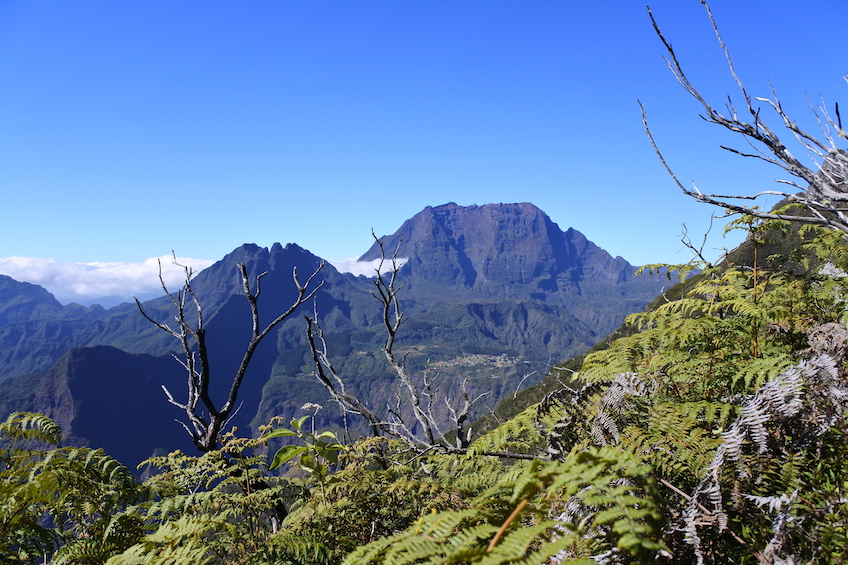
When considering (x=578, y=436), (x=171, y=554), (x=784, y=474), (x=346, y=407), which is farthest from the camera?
(x=346, y=407)

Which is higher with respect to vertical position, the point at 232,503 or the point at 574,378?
the point at 574,378

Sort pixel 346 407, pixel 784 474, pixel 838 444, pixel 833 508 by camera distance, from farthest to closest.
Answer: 1. pixel 346 407
2. pixel 838 444
3. pixel 784 474
4. pixel 833 508

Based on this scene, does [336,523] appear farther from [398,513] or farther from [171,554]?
[171,554]

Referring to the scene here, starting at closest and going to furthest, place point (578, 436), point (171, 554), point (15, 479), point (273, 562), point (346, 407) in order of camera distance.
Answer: point (171, 554) < point (273, 562) < point (578, 436) < point (15, 479) < point (346, 407)

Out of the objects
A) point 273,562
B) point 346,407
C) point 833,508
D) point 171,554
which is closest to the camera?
point 833,508

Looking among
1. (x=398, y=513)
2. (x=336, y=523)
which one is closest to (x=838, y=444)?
(x=398, y=513)

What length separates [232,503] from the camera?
414cm

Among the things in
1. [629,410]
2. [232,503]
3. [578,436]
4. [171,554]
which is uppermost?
[629,410]

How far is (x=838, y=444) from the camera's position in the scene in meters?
2.58

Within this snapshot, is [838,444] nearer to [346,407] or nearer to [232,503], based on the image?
[232,503]

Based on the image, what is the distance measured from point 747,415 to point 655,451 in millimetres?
637

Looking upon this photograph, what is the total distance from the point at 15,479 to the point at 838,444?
6.29 meters

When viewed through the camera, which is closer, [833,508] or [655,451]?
[833,508]

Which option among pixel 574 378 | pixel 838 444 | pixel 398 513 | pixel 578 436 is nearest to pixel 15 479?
pixel 398 513
